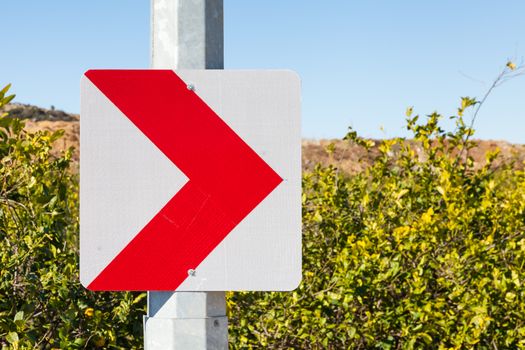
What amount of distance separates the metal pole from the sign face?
0.13ft

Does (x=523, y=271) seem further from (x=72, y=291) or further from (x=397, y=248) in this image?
(x=72, y=291)

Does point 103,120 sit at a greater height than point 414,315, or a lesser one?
greater

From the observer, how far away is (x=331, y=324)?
4000mm

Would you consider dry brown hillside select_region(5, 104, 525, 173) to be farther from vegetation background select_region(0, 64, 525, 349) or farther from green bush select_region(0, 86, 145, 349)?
green bush select_region(0, 86, 145, 349)

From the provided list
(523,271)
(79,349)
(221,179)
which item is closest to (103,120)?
(221,179)

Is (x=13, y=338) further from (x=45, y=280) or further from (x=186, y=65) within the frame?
(x=186, y=65)

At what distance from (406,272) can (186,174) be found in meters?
2.27

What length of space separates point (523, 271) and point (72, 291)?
236 centimetres

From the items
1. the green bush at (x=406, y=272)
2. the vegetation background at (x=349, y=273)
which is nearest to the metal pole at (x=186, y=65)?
the vegetation background at (x=349, y=273)

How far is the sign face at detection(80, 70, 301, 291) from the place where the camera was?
6.93 feet

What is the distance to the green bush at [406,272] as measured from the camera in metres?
4.00

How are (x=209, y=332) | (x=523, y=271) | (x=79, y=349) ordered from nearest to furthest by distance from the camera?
1. (x=209, y=332)
2. (x=79, y=349)
3. (x=523, y=271)

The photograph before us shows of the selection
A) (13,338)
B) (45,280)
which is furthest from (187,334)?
(45,280)

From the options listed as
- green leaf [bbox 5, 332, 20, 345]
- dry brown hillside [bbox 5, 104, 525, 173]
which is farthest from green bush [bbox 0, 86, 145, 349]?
dry brown hillside [bbox 5, 104, 525, 173]
